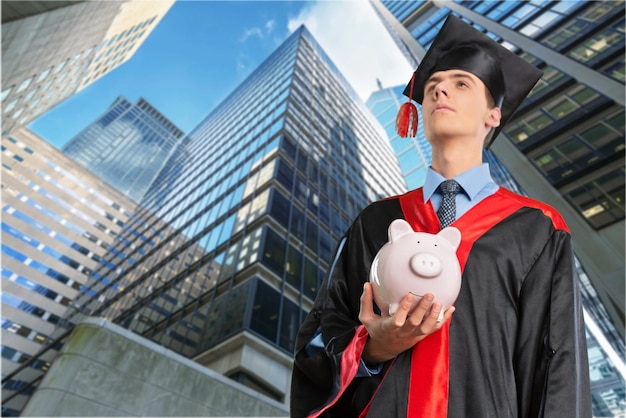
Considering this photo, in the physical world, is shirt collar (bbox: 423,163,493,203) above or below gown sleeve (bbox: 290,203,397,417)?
above

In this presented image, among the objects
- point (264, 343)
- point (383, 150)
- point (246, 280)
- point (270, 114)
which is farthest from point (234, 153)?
point (383, 150)

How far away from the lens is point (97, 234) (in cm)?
5500

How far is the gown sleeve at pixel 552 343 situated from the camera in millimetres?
1095

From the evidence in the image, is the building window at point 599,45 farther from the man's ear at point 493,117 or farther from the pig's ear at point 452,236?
the pig's ear at point 452,236

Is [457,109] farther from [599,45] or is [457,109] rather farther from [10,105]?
[10,105]

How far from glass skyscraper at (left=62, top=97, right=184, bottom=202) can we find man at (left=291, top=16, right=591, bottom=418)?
137945 millimetres

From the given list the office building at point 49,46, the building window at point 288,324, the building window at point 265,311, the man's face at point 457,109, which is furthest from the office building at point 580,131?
the office building at point 49,46

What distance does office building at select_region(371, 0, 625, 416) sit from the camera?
13.7 m

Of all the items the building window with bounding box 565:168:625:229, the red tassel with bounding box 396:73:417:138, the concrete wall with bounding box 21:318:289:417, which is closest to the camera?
the red tassel with bounding box 396:73:417:138

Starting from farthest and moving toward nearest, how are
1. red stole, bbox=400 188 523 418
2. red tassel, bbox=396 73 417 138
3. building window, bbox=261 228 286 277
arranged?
building window, bbox=261 228 286 277 → red tassel, bbox=396 73 417 138 → red stole, bbox=400 188 523 418

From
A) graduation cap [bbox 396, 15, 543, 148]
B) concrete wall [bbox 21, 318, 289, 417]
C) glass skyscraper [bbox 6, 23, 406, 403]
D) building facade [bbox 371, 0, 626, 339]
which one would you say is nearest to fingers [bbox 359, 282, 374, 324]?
graduation cap [bbox 396, 15, 543, 148]

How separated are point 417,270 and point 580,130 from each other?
18.4 meters

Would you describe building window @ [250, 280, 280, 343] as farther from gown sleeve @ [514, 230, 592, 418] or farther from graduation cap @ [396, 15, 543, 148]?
gown sleeve @ [514, 230, 592, 418]

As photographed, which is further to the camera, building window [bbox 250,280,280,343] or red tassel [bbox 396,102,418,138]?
building window [bbox 250,280,280,343]
